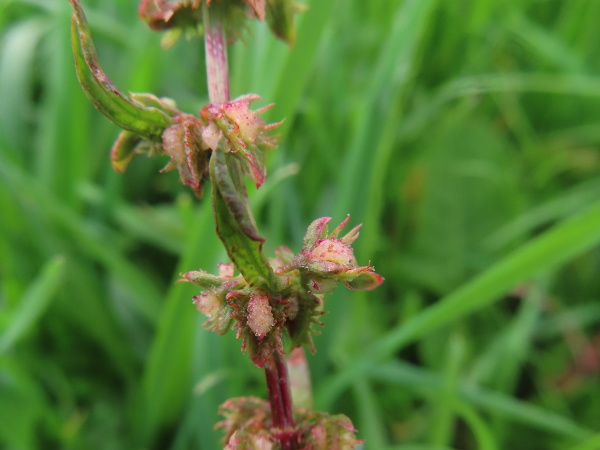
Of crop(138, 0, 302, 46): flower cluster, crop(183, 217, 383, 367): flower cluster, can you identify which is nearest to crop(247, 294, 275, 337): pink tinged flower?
crop(183, 217, 383, 367): flower cluster

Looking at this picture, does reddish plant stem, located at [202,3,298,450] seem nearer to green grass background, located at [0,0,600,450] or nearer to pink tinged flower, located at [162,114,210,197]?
pink tinged flower, located at [162,114,210,197]

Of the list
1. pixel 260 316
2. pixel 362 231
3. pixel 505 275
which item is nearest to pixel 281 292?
pixel 260 316

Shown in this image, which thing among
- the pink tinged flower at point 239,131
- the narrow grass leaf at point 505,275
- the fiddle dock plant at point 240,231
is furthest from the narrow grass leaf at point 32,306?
the pink tinged flower at point 239,131

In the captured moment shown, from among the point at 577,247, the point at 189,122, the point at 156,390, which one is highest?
the point at 577,247

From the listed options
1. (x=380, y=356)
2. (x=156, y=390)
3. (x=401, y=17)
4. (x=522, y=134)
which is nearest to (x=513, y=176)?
(x=522, y=134)

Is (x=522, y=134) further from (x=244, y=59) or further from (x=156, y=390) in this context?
(x=156, y=390)

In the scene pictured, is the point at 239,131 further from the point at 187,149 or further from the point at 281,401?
the point at 281,401

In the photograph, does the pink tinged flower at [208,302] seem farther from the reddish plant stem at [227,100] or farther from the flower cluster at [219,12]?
the flower cluster at [219,12]
